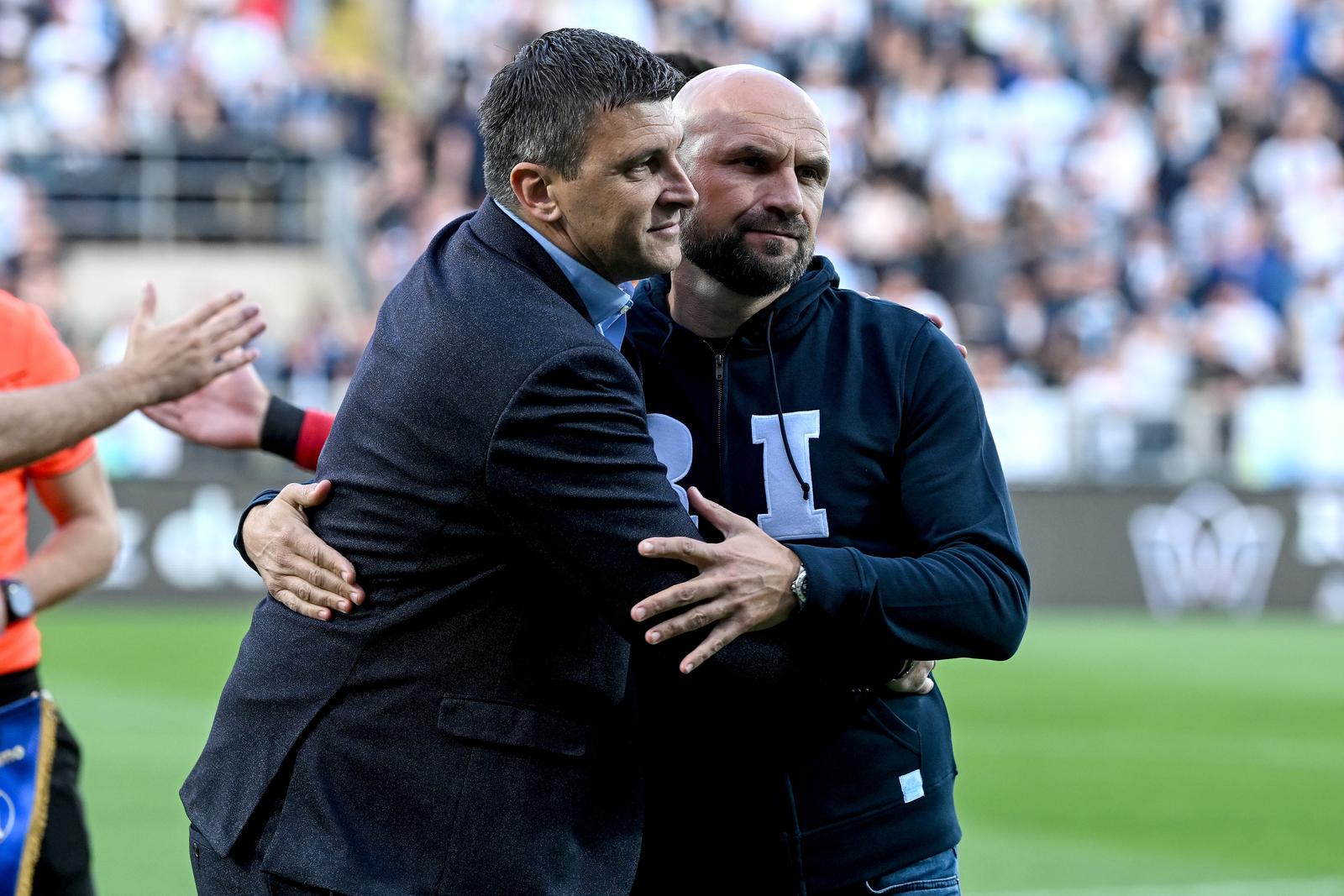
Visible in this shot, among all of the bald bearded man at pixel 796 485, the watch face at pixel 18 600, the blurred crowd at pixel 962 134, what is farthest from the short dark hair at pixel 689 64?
the blurred crowd at pixel 962 134

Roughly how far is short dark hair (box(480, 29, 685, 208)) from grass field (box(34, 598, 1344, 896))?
5.11 metres

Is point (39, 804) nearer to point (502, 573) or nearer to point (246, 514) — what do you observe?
point (246, 514)

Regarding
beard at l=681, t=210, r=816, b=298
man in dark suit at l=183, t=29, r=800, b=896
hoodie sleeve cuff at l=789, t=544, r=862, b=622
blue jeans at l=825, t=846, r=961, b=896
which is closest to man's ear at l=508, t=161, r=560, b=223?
man in dark suit at l=183, t=29, r=800, b=896

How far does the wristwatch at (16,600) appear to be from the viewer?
3.96 metres

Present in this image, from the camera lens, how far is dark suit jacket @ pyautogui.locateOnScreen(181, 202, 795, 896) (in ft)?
9.08

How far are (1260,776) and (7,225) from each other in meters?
12.8

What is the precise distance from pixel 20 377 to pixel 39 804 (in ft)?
3.24

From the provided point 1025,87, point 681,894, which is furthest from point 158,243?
point 681,894

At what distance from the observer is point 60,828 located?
13.8 feet

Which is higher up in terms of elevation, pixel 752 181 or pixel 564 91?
pixel 564 91

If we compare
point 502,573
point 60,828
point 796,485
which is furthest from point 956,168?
point 502,573

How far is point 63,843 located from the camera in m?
4.21

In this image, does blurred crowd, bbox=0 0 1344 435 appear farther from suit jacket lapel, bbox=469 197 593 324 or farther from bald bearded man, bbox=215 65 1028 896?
suit jacket lapel, bbox=469 197 593 324

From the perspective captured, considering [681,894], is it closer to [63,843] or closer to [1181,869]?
[63,843]
